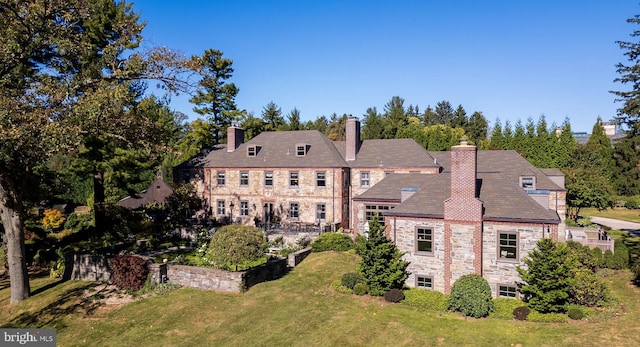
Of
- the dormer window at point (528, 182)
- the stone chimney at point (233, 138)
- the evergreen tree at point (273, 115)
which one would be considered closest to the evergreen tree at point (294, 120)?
the evergreen tree at point (273, 115)

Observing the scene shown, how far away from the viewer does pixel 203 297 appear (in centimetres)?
2023

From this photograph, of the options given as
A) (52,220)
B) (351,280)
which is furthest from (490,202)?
(52,220)

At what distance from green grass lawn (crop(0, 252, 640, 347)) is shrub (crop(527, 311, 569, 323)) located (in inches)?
12.1

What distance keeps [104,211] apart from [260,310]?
21652 millimetres

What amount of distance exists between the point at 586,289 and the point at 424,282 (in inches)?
293

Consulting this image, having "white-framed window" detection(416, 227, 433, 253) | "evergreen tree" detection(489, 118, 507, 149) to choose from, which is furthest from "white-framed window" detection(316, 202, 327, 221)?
"evergreen tree" detection(489, 118, 507, 149)

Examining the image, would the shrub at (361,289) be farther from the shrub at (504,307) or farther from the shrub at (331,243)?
the shrub at (331,243)

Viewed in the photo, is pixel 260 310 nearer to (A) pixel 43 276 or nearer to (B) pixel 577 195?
(A) pixel 43 276

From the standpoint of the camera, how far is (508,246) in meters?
19.3

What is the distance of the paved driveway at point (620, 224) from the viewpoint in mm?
37547

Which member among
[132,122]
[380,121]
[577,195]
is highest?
[380,121]

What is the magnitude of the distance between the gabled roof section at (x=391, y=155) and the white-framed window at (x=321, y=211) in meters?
4.75

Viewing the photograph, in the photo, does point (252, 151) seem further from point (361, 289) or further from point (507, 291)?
point (507, 291)

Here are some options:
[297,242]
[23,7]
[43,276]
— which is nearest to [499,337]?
[297,242]
